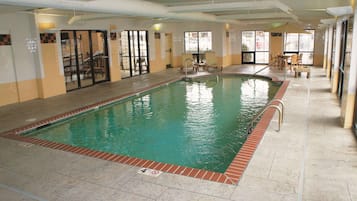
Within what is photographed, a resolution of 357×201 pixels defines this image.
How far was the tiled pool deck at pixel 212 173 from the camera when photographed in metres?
3.62

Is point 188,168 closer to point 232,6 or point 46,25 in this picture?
point 232,6

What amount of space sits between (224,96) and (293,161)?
18.9ft

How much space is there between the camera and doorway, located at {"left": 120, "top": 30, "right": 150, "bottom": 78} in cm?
1466

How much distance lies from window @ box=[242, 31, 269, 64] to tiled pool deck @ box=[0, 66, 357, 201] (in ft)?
44.1

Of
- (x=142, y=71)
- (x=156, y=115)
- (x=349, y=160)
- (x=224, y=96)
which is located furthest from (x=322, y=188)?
(x=142, y=71)

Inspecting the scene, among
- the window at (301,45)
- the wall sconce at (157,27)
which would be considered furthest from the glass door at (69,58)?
the window at (301,45)

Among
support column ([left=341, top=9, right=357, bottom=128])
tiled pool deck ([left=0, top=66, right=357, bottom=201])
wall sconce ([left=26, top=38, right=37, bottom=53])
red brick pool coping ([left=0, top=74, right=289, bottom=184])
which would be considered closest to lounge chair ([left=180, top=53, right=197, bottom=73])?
wall sconce ([left=26, top=38, right=37, bottom=53])

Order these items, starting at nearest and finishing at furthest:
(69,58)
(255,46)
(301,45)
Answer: (69,58) < (301,45) < (255,46)

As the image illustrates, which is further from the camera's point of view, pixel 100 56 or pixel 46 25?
pixel 100 56

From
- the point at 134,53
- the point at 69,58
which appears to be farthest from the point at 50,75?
the point at 134,53

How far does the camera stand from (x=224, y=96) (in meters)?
10.0

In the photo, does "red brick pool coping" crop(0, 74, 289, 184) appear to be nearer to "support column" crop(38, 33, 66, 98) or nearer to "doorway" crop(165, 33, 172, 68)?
"support column" crop(38, 33, 66, 98)

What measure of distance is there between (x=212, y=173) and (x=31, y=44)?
→ 7999 millimetres

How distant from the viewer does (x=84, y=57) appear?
39.0 ft
